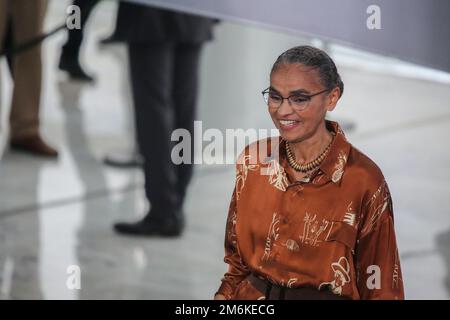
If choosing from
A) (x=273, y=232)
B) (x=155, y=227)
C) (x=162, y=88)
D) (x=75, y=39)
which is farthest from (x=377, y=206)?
(x=155, y=227)

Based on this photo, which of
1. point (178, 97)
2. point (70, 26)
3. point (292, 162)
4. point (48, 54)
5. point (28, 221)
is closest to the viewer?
point (292, 162)

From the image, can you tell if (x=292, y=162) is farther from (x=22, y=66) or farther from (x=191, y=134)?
(x=22, y=66)

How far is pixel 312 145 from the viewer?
1784mm

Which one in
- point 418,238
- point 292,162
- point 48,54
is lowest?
point 418,238

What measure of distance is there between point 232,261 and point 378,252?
0.83 ft

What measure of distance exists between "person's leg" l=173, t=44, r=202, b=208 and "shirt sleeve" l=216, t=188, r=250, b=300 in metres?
1.63

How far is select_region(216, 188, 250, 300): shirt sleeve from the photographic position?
1.84 meters

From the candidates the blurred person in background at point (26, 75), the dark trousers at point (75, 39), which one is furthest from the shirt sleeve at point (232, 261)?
the blurred person in background at point (26, 75)

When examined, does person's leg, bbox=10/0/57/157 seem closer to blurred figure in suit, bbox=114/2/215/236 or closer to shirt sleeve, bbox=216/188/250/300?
blurred figure in suit, bbox=114/2/215/236

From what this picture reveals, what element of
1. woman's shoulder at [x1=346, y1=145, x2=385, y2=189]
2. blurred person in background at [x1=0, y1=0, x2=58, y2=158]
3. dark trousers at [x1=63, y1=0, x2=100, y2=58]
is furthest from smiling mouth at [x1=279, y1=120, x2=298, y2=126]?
blurred person in background at [x1=0, y1=0, x2=58, y2=158]

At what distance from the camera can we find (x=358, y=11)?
1.85 meters

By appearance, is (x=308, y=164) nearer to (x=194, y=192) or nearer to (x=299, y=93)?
(x=299, y=93)
